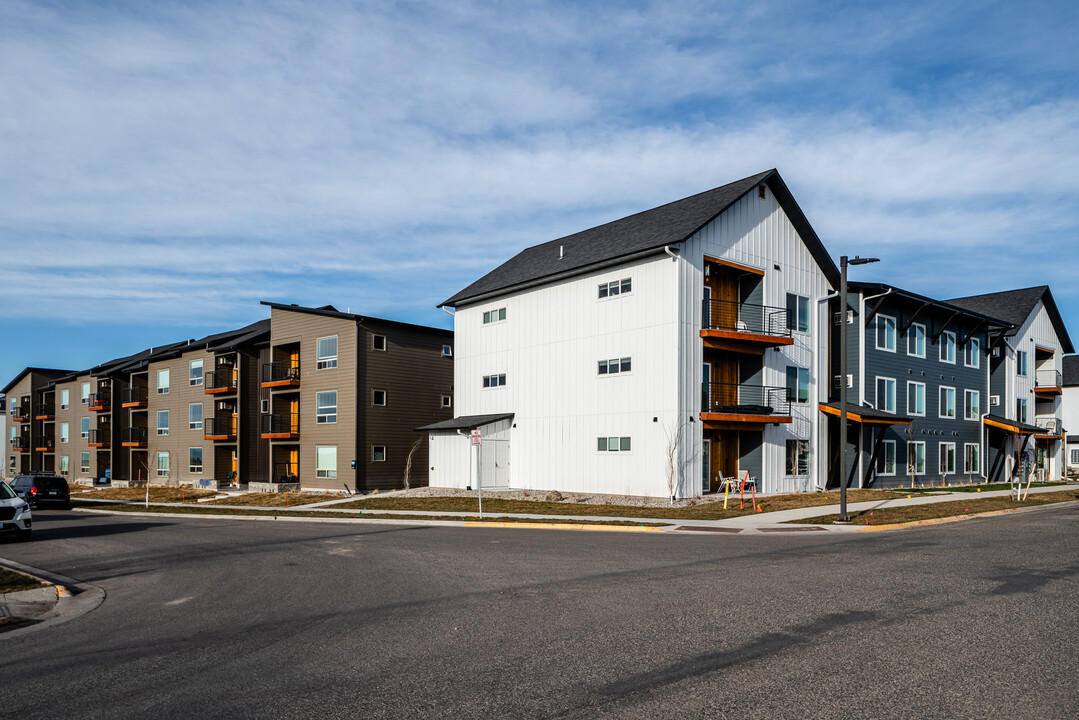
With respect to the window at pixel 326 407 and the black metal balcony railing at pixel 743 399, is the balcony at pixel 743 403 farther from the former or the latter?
the window at pixel 326 407

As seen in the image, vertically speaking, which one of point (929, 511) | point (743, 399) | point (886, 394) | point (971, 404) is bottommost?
point (929, 511)

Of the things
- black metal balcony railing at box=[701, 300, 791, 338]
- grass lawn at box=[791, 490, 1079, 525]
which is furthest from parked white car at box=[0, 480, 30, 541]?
black metal balcony railing at box=[701, 300, 791, 338]

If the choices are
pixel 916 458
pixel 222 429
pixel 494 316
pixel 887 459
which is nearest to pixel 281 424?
pixel 222 429

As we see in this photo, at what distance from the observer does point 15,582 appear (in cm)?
1307

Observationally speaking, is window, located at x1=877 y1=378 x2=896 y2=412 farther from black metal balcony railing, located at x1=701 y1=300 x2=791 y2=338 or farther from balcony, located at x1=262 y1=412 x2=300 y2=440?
balcony, located at x1=262 y1=412 x2=300 y2=440

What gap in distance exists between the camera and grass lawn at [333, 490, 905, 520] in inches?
988

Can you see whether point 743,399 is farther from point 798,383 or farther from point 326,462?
point 326,462

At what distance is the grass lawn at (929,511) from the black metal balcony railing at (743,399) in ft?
22.0

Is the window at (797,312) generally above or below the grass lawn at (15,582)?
above

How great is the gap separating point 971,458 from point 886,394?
33.9 feet

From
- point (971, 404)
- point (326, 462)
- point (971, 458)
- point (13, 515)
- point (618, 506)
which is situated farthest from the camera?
point (971, 404)

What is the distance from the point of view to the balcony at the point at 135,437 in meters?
57.6

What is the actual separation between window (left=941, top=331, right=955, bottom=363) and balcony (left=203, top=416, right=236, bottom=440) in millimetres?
40771

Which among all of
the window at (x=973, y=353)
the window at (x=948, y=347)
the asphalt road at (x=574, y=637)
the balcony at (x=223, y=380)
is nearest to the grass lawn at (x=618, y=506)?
the asphalt road at (x=574, y=637)
